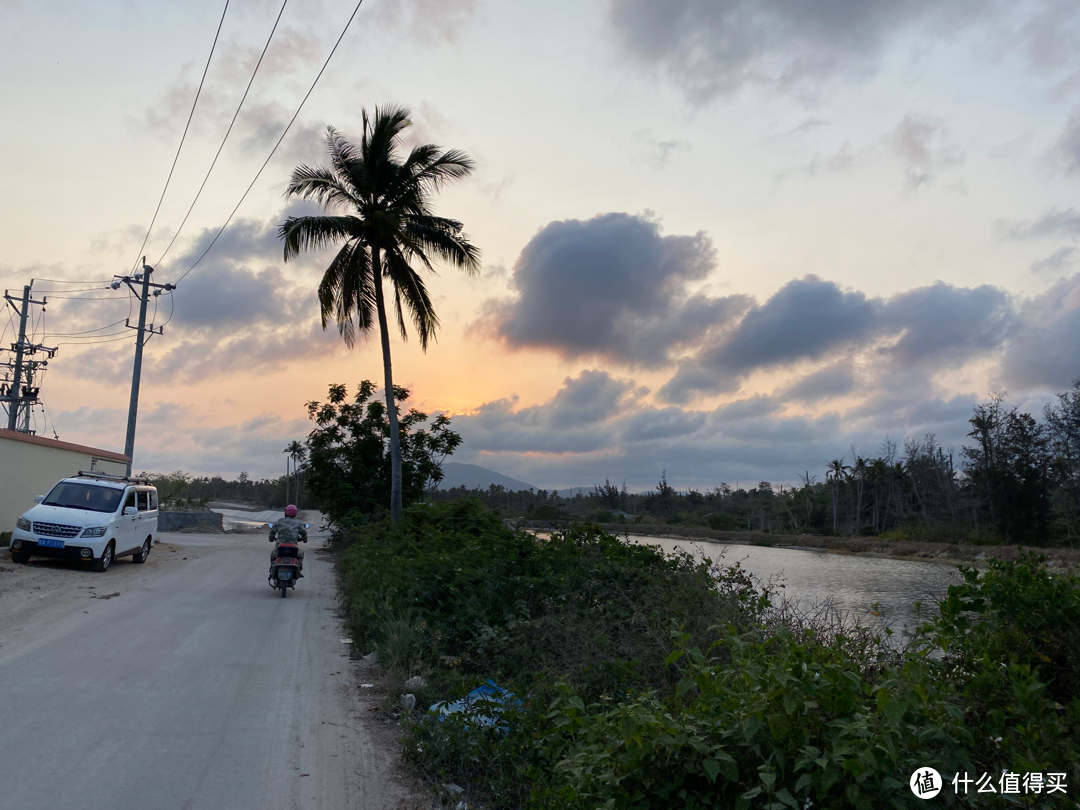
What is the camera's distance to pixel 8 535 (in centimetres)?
1845

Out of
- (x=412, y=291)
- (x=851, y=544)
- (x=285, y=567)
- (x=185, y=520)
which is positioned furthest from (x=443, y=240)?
(x=851, y=544)

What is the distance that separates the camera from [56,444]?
2216cm

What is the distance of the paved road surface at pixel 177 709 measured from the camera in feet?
14.0

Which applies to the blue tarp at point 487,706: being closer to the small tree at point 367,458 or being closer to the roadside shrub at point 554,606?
the roadside shrub at point 554,606

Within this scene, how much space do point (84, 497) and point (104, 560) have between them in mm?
1614

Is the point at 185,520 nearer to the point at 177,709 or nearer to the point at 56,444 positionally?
the point at 56,444

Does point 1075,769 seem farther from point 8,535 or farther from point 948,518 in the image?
point 948,518

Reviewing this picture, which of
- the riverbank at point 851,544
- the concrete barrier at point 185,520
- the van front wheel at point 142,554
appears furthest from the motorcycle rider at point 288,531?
the concrete barrier at point 185,520

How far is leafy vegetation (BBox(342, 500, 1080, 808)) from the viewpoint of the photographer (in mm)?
2799

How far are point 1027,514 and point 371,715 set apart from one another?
50.1m

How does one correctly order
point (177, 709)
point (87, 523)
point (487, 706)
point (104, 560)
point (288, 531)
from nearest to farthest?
point (487, 706)
point (177, 709)
point (288, 531)
point (87, 523)
point (104, 560)

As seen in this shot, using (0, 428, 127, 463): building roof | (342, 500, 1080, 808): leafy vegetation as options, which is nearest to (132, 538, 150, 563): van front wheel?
(0, 428, 127, 463): building roof

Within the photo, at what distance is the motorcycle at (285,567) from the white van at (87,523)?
4536mm

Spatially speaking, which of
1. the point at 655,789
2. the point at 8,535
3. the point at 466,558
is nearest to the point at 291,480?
the point at 8,535
